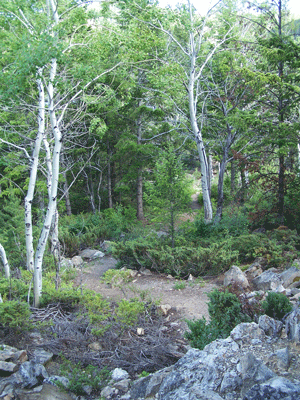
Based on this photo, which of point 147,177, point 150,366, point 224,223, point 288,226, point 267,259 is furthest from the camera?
point 147,177

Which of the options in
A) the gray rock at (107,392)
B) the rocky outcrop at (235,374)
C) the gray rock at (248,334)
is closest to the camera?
the rocky outcrop at (235,374)

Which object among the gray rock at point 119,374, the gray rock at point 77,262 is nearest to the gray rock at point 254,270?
the gray rock at point 119,374

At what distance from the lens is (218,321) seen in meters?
5.01

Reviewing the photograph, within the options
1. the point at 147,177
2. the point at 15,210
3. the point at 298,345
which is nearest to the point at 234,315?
the point at 298,345

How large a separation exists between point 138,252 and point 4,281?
4.03m

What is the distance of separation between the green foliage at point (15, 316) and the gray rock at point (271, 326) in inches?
159

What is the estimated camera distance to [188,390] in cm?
336

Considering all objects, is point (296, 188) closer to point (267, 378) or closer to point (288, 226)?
point (288, 226)

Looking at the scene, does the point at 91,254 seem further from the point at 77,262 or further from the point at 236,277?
the point at 236,277

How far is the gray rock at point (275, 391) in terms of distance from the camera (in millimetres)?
2633

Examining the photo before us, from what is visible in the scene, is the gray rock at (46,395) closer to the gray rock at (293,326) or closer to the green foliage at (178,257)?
the gray rock at (293,326)

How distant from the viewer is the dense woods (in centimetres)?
676

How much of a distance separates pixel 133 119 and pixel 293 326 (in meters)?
13.2

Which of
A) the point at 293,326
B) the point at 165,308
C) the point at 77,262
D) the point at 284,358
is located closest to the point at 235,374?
the point at 284,358
